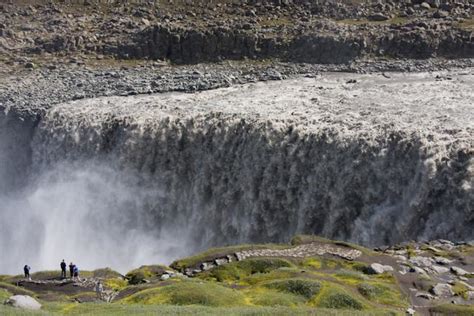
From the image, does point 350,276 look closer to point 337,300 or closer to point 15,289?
point 337,300

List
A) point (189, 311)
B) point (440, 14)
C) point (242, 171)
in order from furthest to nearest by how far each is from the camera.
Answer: point (440, 14), point (242, 171), point (189, 311)

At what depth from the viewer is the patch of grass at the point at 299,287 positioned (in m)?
28.8

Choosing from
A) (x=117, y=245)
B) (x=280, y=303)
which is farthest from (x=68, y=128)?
(x=280, y=303)

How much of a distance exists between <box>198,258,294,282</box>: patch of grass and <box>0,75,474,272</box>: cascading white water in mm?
11179

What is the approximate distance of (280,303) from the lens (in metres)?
28.1

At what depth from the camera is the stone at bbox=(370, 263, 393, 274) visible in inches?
1272

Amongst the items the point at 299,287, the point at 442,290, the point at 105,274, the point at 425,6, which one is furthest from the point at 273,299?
the point at 425,6

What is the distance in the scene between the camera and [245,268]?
112 ft

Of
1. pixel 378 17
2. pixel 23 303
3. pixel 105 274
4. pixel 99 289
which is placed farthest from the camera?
pixel 378 17

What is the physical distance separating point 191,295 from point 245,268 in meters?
5.67

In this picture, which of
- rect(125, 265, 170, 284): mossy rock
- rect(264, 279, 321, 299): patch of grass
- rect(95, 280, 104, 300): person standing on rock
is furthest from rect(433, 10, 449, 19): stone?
rect(95, 280, 104, 300): person standing on rock

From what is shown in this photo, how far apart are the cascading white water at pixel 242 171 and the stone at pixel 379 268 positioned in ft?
27.9

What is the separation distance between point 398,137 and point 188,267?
17.9 meters

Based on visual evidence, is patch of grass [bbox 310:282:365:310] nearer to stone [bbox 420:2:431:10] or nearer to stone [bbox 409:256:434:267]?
stone [bbox 409:256:434:267]
